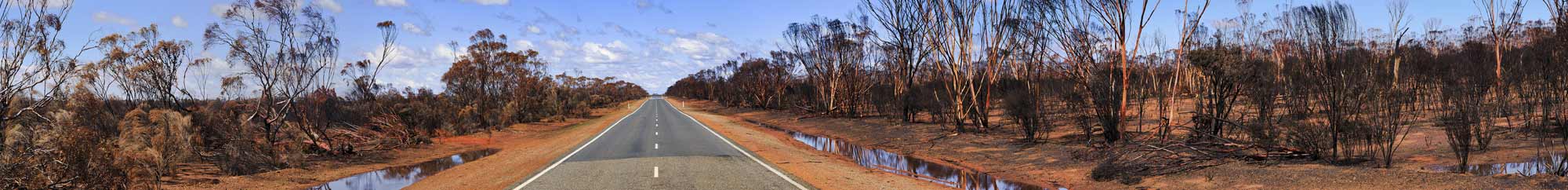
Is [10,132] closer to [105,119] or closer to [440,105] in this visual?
[105,119]

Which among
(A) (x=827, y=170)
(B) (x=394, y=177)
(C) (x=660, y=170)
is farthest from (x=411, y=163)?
(A) (x=827, y=170)

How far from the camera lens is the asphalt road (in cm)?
1248

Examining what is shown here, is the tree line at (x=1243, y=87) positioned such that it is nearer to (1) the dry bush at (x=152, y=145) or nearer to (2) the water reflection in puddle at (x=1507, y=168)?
(2) the water reflection in puddle at (x=1507, y=168)

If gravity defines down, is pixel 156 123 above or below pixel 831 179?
above

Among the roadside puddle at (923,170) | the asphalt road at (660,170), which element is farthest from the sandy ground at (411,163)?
the roadside puddle at (923,170)

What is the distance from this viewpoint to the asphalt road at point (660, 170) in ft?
40.9

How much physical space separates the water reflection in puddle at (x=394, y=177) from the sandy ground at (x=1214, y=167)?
11269 millimetres

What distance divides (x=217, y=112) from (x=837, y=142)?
17.7 meters

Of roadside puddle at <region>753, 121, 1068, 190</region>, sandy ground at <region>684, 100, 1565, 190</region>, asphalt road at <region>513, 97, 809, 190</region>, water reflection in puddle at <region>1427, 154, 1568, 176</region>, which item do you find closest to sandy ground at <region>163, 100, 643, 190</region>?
asphalt road at <region>513, 97, 809, 190</region>

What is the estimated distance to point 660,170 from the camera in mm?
14609

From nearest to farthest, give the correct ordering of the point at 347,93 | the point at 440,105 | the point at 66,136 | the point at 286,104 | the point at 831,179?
the point at 66,136 → the point at 831,179 → the point at 286,104 → the point at 440,105 → the point at 347,93

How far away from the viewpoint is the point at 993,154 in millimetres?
19156

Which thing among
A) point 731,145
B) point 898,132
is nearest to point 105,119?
point 731,145

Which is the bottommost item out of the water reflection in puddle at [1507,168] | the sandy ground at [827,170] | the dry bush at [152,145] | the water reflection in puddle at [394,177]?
the water reflection in puddle at [394,177]
